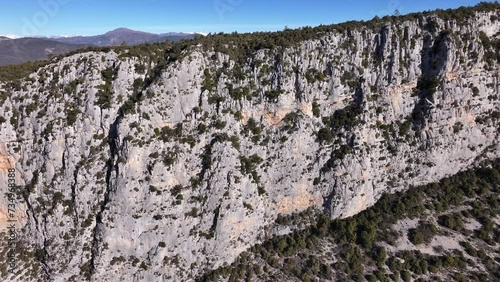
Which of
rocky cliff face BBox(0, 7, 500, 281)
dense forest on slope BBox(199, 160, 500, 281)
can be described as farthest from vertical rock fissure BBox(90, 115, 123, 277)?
dense forest on slope BBox(199, 160, 500, 281)

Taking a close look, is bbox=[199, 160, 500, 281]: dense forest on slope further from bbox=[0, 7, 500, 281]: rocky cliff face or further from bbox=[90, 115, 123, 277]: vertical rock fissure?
bbox=[90, 115, 123, 277]: vertical rock fissure

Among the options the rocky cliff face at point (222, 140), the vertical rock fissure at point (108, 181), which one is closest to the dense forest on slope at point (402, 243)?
the rocky cliff face at point (222, 140)

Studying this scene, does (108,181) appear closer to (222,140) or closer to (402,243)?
(222,140)

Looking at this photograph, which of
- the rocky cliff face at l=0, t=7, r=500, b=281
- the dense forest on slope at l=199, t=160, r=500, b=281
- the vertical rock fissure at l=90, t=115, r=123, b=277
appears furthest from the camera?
the dense forest on slope at l=199, t=160, r=500, b=281

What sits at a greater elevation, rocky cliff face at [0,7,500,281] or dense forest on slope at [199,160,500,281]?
rocky cliff face at [0,7,500,281]

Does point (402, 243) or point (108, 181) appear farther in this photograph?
point (402, 243)

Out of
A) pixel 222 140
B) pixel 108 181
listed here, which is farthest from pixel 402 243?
pixel 108 181
